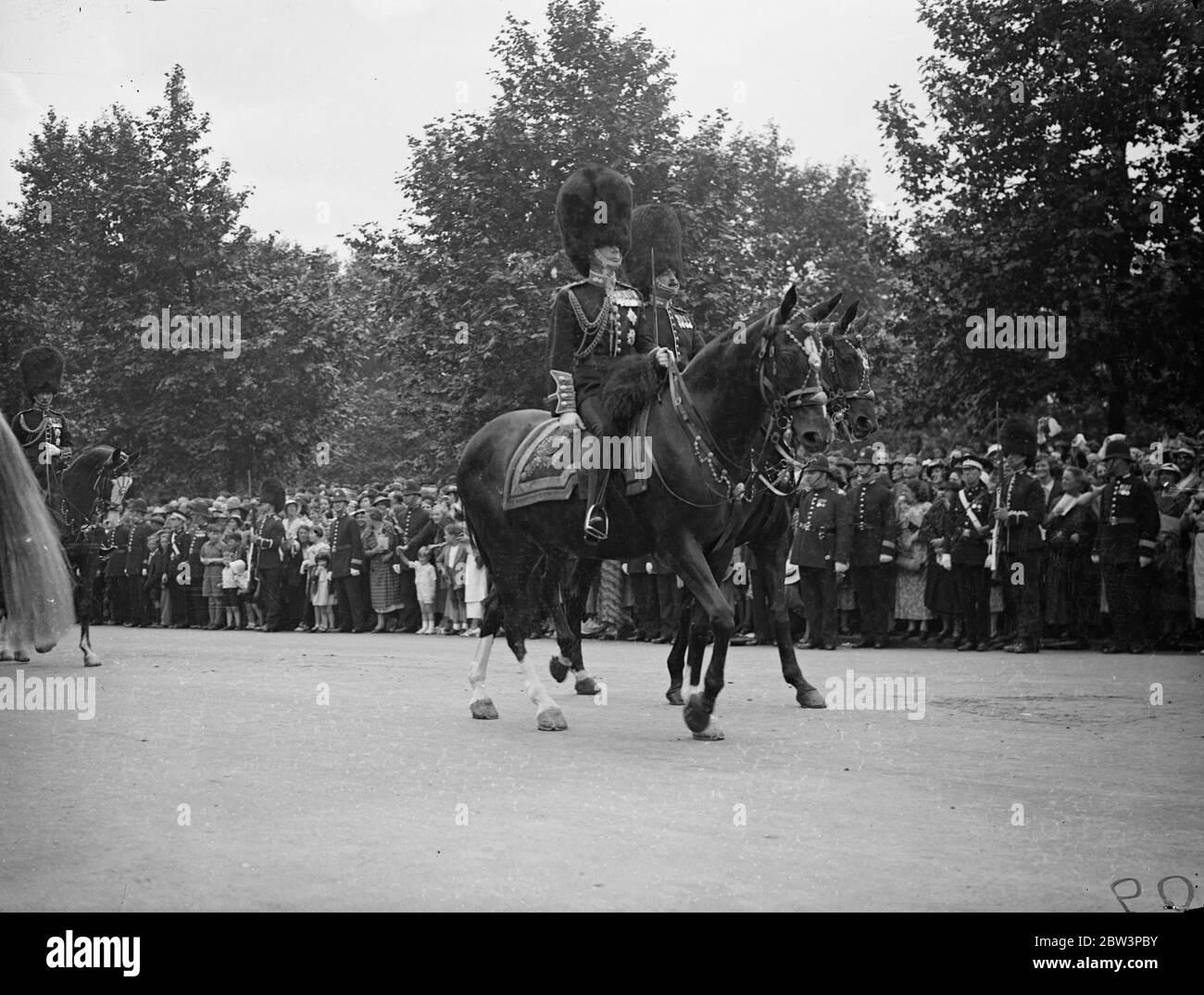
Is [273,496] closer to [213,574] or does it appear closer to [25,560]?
[213,574]

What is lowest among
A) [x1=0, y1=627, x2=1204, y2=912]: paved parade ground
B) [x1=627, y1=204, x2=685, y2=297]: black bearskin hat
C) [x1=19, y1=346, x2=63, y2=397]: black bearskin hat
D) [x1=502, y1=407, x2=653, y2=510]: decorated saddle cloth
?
[x1=0, y1=627, x2=1204, y2=912]: paved parade ground

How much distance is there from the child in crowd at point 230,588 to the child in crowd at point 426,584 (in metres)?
5.86

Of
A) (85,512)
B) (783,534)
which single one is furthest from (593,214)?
(85,512)

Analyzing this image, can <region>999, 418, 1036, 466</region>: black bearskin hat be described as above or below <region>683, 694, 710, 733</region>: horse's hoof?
above

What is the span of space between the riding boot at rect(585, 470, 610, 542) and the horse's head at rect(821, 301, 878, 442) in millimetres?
1899

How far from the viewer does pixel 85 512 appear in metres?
17.3

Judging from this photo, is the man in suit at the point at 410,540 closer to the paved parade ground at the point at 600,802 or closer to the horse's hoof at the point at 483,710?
the paved parade ground at the point at 600,802

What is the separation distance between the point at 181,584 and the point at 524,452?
74.0 feet

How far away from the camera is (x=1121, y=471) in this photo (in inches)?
707

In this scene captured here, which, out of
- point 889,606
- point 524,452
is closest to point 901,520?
point 889,606

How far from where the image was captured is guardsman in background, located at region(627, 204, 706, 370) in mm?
11664

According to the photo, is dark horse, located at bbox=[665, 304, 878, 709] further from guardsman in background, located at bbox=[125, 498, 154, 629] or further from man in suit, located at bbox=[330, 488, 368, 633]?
guardsman in background, located at bbox=[125, 498, 154, 629]

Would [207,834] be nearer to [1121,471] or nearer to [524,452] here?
[524,452]

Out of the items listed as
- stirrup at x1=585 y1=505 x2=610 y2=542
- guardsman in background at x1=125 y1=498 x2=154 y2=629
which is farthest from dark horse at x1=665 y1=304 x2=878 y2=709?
guardsman in background at x1=125 y1=498 x2=154 y2=629
